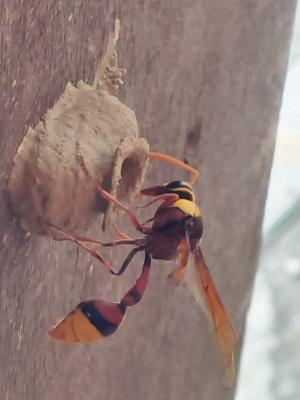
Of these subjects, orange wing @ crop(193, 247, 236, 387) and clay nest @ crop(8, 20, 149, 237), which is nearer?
clay nest @ crop(8, 20, 149, 237)

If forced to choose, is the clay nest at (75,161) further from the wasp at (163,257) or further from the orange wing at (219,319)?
the orange wing at (219,319)

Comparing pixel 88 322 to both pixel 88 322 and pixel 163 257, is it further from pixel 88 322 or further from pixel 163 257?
pixel 163 257

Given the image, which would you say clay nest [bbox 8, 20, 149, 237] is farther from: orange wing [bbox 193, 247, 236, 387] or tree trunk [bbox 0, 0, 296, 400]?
orange wing [bbox 193, 247, 236, 387]

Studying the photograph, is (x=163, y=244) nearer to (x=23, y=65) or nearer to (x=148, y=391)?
(x=23, y=65)

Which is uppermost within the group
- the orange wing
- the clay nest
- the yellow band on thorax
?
the clay nest

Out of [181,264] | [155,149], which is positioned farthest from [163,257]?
[155,149]

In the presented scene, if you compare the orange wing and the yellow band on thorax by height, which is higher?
the yellow band on thorax

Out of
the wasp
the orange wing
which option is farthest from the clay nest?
the orange wing
